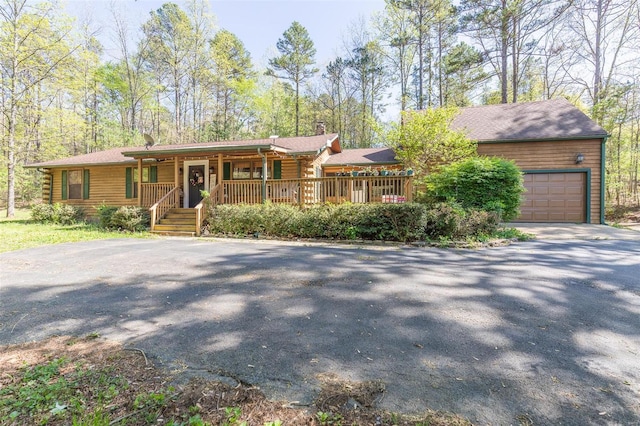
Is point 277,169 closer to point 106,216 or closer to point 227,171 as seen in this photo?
point 227,171

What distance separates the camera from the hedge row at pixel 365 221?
8516 millimetres

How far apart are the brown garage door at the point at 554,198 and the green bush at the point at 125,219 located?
50.3 feet

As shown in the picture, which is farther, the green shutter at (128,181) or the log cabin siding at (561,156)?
the green shutter at (128,181)

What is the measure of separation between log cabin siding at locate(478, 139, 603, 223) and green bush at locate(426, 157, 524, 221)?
14.5ft

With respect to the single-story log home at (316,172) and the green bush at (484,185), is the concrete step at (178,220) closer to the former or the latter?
the single-story log home at (316,172)

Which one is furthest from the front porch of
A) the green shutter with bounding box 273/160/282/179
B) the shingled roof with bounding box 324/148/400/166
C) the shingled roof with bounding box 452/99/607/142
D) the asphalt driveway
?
the shingled roof with bounding box 452/99/607/142

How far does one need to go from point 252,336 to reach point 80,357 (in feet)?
4.45

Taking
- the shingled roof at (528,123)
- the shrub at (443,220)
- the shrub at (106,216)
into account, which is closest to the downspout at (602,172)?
the shingled roof at (528,123)

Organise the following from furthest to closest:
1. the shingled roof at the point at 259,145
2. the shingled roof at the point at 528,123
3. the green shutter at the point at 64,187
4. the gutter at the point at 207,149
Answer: the green shutter at the point at 64,187
the shingled roof at the point at 528,123
the shingled roof at the point at 259,145
the gutter at the point at 207,149

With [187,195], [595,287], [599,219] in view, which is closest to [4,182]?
[187,195]

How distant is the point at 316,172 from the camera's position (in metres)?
15.1

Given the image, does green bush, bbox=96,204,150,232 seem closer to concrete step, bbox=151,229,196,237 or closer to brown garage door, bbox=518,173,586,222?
concrete step, bbox=151,229,196,237

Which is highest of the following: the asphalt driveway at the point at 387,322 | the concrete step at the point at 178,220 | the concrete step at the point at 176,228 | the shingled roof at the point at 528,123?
the shingled roof at the point at 528,123

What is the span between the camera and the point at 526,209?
13.0 m
